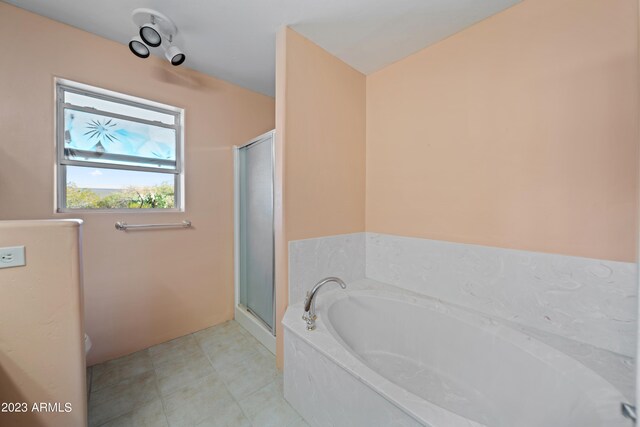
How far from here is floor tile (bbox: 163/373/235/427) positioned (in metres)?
1.25

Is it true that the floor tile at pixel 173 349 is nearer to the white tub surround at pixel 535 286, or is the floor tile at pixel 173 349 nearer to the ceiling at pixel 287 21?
the white tub surround at pixel 535 286

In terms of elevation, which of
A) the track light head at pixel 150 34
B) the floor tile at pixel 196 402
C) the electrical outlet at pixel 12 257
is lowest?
the floor tile at pixel 196 402

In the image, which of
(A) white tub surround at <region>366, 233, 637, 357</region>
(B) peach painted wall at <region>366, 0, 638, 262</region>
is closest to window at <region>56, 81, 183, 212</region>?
(B) peach painted wall at <region>366, 0, 638, 262</region>

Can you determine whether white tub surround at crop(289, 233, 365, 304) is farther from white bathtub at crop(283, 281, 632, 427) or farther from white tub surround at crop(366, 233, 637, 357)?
white tub surround at crop(366, 233, 637, 357)

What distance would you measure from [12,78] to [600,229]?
3.28m

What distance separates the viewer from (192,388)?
1453 mm

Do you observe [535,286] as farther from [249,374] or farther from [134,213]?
[134,213]

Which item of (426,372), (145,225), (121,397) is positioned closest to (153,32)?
(145,225)

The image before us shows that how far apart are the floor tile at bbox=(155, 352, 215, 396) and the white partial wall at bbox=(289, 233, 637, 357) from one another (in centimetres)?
81

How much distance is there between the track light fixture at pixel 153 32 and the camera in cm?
135

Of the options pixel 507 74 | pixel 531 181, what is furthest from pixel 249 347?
pixel 507 74

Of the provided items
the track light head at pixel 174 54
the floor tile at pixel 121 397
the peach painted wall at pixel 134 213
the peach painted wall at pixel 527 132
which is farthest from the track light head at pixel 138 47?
the floor tile at pixel 121 397

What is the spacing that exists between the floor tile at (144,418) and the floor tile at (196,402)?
3cm

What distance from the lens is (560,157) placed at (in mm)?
1191
